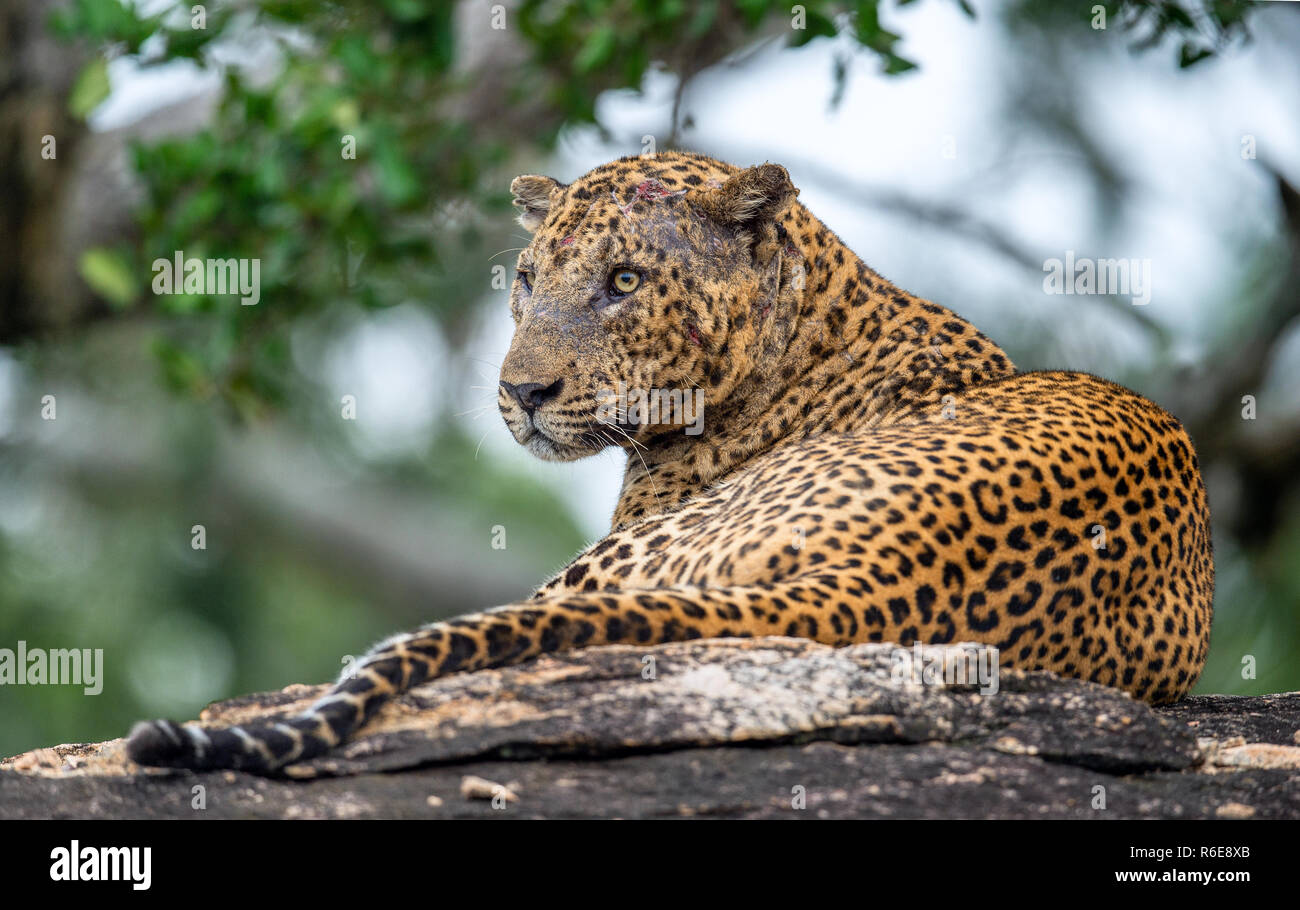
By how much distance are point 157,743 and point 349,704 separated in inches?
23.4

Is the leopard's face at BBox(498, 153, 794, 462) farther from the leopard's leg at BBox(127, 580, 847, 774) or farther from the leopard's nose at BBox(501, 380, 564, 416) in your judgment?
the leopard's leg at BBox(127, 580, 847, 774)

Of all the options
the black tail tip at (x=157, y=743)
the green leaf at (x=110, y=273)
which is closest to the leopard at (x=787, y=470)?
the black tail tip at (x=157, y=743)

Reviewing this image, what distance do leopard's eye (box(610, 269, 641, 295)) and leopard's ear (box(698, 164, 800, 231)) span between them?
0.50 metres

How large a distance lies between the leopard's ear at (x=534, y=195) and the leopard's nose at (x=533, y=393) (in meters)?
1.38

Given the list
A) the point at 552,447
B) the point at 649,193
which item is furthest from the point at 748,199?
the point at 552,447

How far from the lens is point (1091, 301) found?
65.6ft

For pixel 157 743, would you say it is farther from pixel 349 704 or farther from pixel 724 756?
pixel 724 756

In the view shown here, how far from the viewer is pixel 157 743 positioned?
4551 mm

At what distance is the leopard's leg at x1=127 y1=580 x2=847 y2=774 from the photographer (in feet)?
15.6

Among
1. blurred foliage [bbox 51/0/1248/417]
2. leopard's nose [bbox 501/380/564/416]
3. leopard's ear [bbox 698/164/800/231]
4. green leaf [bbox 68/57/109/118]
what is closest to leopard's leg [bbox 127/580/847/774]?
leopard's nose [bbox 501/380/564/416]

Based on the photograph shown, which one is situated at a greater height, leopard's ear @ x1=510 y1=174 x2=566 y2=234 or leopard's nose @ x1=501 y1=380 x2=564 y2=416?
leopard's ear @ x1=510 y1=174 x2=566 y2=234

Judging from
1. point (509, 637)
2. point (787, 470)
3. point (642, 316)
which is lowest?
point (509, 637)

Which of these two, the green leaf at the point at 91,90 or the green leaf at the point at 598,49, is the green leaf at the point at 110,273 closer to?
the green leaf at the point at 91,90

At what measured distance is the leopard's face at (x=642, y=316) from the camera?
25.3 feet
